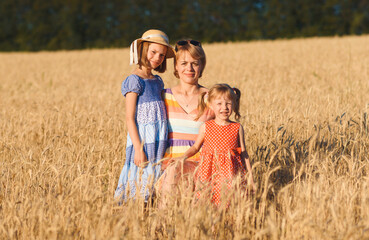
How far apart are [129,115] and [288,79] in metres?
5.98

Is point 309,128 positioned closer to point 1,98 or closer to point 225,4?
point 1,98

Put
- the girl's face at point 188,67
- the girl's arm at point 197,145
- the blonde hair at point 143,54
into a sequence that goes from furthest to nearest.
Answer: the blonde hair at point 143,54 < the girl's face at point 188,67 < the girl's arm at point 197,145

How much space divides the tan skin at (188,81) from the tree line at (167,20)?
95.7 feet

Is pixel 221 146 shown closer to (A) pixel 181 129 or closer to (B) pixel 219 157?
(B) pixel 219 157

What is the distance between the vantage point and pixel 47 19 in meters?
37.8

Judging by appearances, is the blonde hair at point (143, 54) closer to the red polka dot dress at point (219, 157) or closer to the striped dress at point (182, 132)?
the striped dress at point (182, 132)

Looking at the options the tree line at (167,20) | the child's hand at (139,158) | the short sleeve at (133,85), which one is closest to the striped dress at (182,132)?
the child's hand at (139,158)

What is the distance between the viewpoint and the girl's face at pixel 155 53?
291 cm

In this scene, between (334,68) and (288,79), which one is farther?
(334,68)

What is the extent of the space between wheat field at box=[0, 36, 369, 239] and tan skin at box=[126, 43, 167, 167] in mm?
209

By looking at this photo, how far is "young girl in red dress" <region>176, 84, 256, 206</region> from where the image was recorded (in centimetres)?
247

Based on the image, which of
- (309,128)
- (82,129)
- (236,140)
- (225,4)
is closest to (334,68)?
(309,128)

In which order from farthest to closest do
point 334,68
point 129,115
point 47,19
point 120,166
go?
1. point 47,19
2. point 334,68
3. point 120,166
4. point 129,115

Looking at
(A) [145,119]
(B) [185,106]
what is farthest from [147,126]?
(B) [185,106]
